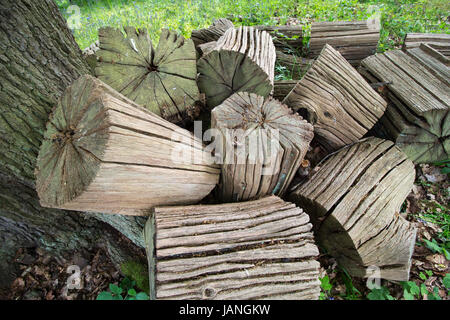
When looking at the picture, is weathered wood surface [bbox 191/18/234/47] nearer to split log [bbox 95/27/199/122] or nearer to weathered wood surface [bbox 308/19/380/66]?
weathered wood surface [bbox 308/19/380/66]

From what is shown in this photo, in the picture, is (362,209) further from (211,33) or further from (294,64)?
(211,33)

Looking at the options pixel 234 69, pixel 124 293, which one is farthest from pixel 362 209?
pixel 124 293

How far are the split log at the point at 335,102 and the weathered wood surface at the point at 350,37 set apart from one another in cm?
134

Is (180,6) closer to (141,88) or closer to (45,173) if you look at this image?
(141,88)

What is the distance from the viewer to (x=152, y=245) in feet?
5.31

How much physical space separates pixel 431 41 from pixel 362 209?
2866 millimetres

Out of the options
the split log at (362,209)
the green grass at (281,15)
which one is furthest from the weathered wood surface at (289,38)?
the split log at (362,209)

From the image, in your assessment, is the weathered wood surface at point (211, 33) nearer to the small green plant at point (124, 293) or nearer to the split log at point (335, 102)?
the split log at point (335, 102)

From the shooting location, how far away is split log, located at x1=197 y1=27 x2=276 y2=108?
216 centimetres

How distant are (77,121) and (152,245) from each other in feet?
2.65

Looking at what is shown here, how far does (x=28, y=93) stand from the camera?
181 cm

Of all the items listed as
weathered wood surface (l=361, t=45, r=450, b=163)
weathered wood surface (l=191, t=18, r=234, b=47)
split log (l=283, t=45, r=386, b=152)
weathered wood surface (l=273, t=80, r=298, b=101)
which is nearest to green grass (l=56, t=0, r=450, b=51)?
weathered wood surface (l=191, t=18, r=234, b=47)

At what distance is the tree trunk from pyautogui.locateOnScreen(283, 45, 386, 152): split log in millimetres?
1659
